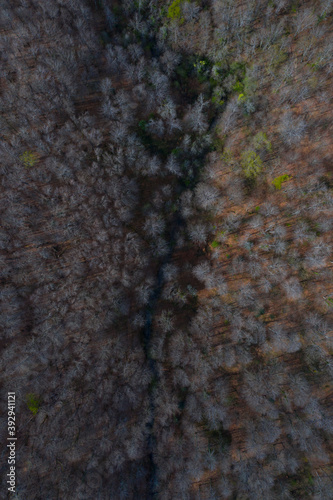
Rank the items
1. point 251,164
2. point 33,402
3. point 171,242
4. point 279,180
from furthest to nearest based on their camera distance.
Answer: point 171,242, point 251,164, point 279,180, point 33,402

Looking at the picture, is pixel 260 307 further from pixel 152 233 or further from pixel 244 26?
pixel 244 26

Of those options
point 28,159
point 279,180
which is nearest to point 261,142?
point 279,180

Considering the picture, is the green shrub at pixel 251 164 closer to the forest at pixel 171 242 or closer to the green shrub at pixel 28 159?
the forest at pixel 171 242

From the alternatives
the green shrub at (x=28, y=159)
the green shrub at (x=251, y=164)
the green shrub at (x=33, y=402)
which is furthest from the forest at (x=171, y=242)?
the green shrub at (x=33, y=402)

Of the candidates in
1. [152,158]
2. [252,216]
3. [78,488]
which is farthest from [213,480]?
[152,158]

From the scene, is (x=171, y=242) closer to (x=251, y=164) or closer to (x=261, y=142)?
(x=251, y=164)

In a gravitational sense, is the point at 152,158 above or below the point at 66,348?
above
